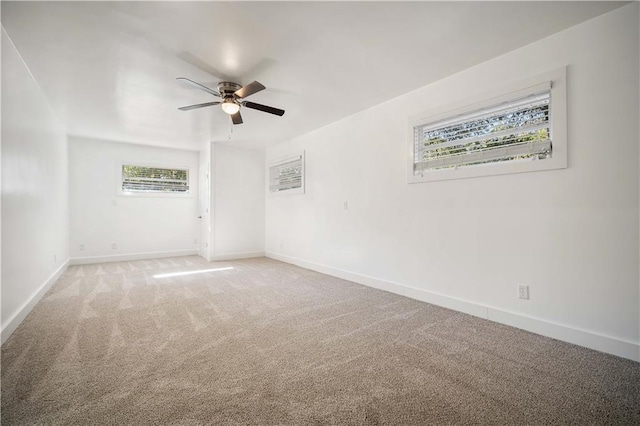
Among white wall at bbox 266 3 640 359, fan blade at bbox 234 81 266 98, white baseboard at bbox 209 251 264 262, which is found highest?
fan blade at bbox 234 81 266 98

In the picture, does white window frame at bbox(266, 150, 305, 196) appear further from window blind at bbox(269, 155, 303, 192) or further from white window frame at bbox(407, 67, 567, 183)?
white window frame at bbox(407, 67, 567, 183)

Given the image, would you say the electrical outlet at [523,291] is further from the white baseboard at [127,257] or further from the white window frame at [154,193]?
the white window frame at [154,193]

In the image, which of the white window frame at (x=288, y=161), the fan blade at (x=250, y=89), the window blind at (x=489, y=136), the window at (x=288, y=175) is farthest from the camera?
the window at (x=288, y=175)

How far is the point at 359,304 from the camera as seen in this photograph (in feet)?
10.6

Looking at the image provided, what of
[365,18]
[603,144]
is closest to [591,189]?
[603,144]

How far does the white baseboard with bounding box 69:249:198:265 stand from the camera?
5.66m

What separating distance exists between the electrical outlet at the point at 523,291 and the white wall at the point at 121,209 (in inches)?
253

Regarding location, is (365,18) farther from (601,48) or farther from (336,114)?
(336,114)

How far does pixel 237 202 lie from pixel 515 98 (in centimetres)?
522

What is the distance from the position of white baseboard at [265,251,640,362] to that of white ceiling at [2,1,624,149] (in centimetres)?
237

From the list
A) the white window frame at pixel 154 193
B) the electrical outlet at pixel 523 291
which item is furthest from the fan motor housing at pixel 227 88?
the white window frame at pixel 154 193

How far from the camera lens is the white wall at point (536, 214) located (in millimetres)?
2072

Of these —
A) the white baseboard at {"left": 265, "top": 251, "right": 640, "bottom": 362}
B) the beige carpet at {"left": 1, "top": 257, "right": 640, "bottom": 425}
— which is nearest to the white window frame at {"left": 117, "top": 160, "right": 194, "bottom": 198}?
the beige carpet at {"left": 1, "top": 257, "right": 640, "bottom": 425}

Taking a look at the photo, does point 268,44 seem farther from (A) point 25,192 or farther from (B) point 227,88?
(A) point 25,192
